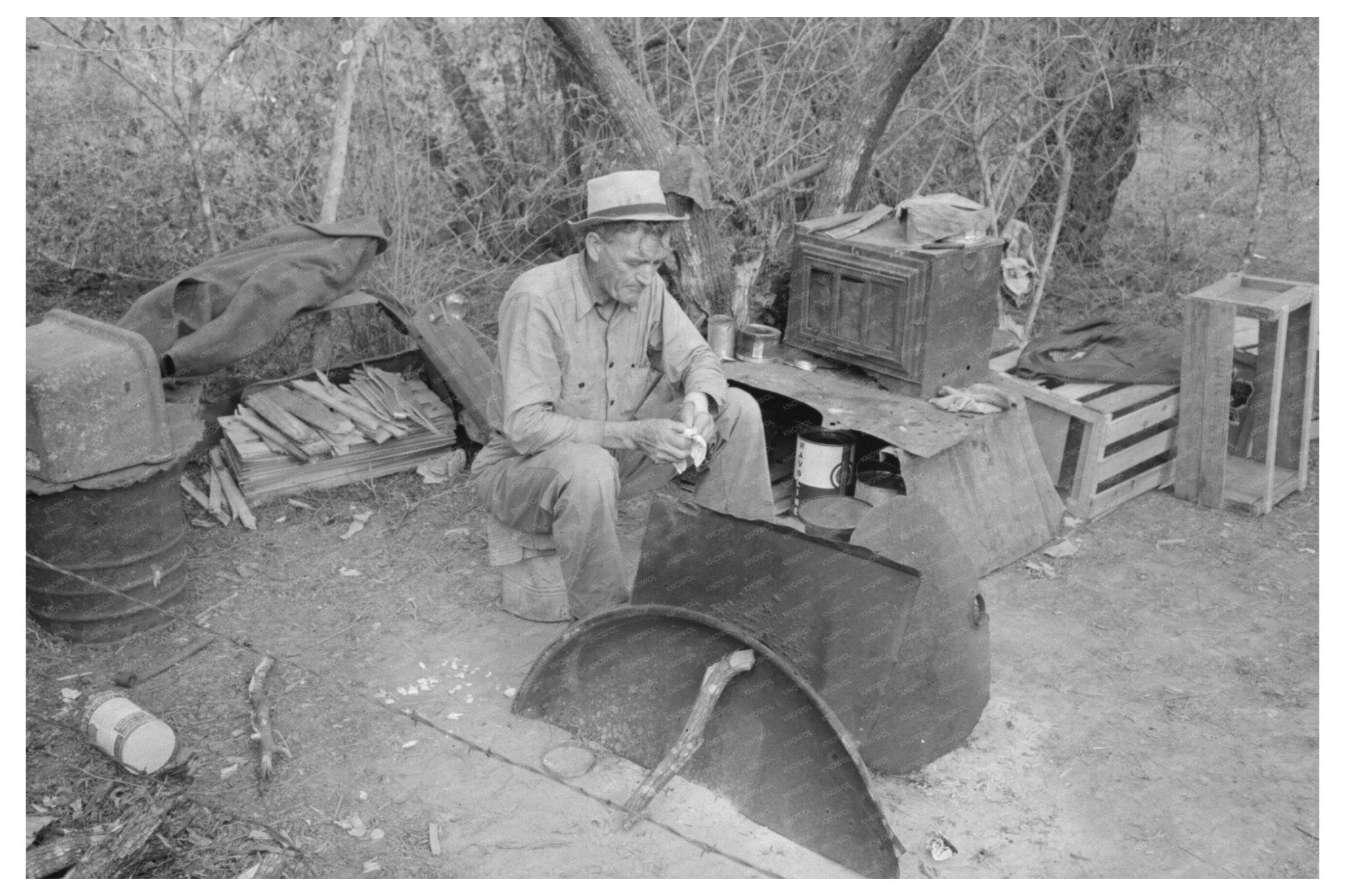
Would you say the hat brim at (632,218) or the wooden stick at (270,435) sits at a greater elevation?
the hat brim at (632,218)

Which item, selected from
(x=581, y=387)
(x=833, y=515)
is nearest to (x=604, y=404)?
(x=581, y=387)

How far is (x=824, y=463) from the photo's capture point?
5266mm

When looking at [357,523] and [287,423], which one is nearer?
[357,523]

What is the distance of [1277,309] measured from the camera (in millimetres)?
5391

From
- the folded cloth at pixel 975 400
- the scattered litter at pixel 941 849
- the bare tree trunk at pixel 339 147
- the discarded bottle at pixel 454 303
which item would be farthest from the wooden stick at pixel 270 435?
the scattered litter at pixel 941 849

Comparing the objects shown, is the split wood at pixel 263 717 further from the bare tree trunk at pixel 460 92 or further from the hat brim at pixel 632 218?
the bare tree trunk at pixel 460 92

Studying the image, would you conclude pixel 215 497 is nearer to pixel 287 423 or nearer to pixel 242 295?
pixel 287 423

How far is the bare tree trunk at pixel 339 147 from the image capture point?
239 inches

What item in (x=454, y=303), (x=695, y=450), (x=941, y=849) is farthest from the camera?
(x=454, y=303)

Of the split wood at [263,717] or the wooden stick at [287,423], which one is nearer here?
the split wood at [263,717]

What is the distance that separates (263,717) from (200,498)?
1.88 meters

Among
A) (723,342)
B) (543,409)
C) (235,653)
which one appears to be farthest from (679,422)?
(235,653)

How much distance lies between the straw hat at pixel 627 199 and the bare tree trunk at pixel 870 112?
230cm

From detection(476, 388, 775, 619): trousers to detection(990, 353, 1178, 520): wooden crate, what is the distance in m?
1.60
